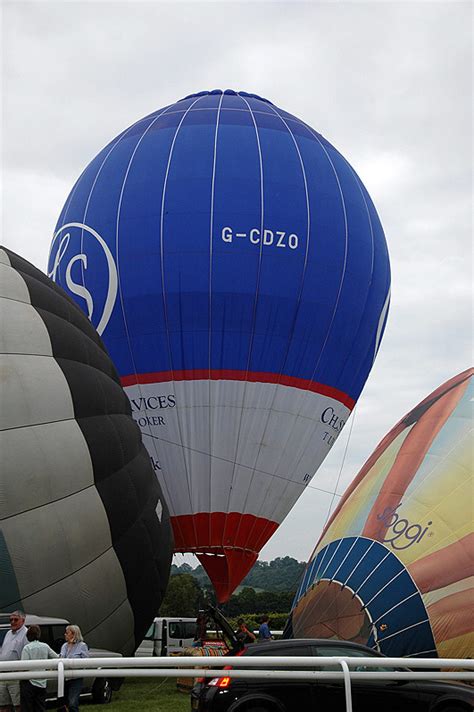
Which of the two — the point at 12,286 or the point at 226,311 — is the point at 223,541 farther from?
the point at 12,286

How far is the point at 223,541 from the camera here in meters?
17.3

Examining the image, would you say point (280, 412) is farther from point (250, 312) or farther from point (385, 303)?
point (385, 303)

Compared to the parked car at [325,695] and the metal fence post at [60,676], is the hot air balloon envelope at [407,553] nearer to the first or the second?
the parked car at [325,695]

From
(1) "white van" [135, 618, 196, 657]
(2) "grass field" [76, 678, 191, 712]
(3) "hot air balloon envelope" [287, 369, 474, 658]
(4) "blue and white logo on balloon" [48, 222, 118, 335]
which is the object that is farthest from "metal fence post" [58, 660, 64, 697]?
(1) "white van" [135, 618, 196, 657]

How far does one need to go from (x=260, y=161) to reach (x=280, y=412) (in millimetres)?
4893

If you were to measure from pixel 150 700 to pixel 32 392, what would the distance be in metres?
3.50

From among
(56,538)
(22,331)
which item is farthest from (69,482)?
(22,331)

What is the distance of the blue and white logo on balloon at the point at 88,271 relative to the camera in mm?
17438

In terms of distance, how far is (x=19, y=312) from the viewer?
10344mm

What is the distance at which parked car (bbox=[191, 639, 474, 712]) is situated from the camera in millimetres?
6477

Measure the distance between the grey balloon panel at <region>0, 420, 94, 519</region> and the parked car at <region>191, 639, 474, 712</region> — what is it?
3265 millimetres

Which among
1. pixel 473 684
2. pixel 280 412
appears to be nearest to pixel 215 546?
pixel 280 412

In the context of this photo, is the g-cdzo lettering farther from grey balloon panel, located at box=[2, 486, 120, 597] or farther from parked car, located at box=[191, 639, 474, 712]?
parked car, located at box=[191, 639, 474, 712]

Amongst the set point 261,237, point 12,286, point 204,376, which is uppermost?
point 261,237
